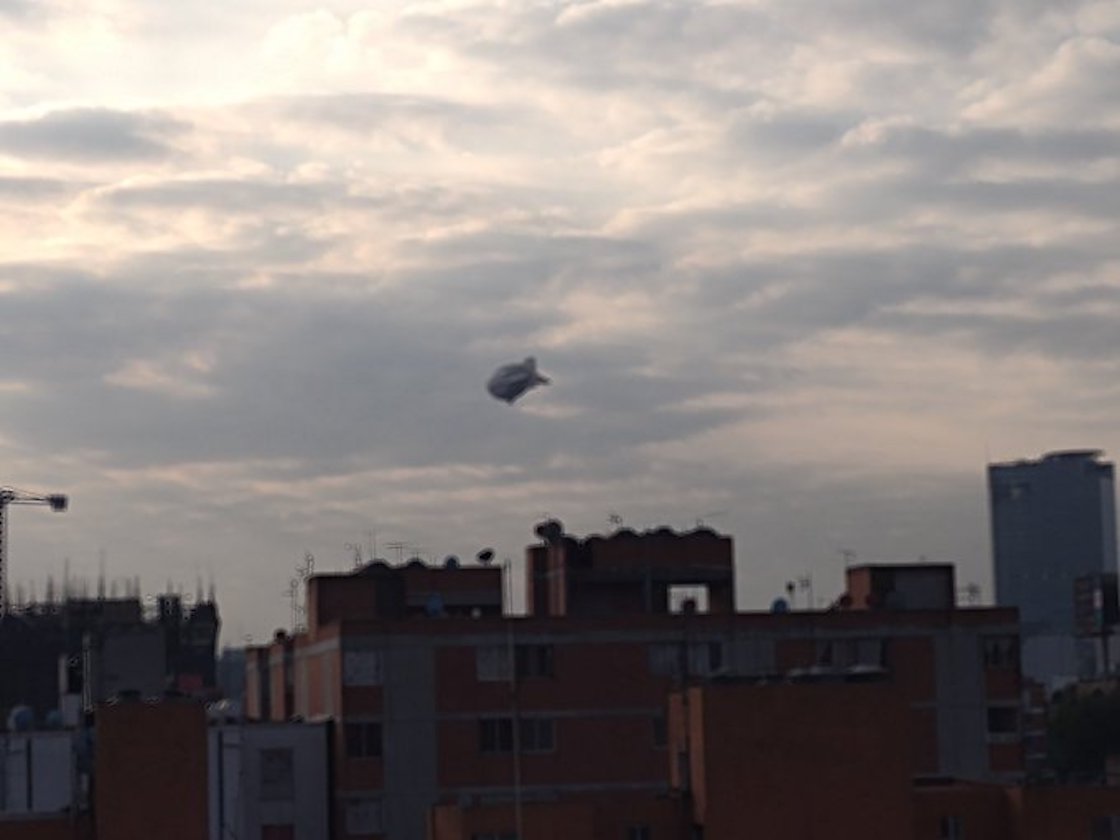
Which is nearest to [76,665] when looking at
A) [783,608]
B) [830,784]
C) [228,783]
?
[228,783]

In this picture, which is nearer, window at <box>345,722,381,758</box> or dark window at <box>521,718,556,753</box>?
window at <box>345,722,381,758</box>

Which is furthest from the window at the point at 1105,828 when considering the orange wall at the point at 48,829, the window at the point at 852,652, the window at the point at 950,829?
the window at the point at 852,652

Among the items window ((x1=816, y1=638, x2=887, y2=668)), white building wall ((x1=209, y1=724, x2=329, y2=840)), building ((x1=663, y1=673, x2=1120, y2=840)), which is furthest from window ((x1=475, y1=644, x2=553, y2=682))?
building ((x1=663, y1=673, x2=1120, y2=840))

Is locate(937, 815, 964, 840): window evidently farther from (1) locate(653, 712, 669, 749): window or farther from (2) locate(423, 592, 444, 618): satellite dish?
(2) locate(423, 592, 444, 618): satellite dish

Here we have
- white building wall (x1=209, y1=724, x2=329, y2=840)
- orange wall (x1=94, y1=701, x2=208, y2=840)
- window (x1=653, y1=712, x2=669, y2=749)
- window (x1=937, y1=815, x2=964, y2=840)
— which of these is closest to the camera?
orange wall (x1=94, y1=701, x2=208, y2=840)

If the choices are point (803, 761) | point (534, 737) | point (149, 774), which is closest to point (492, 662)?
point (534, 737)

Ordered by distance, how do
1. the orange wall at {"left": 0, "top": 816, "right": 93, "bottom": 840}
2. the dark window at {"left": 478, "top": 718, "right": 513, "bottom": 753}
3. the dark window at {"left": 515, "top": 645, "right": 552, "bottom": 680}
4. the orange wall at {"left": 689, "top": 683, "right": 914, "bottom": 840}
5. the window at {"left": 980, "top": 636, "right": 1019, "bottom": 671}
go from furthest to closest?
the window at {"left": 980, "top": 636, "right": 1019, "bottom": 671} → the dark window at {"left": 515, "top": 645, "right": 552, "bottom": 680} → the dark window at {"left": 478, "top": 718, "right": 513, "bottom": 753} → the orange wall at {"left": 689, "top": 683, "right": 914, "bottom": 840} → the orange wall at {"left": 0, "top": 816, "right": 93, "bottom": 840}

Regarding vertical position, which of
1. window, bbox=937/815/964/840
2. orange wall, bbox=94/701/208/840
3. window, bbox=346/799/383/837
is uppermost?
orange wall, bbox=94/701/208/840
